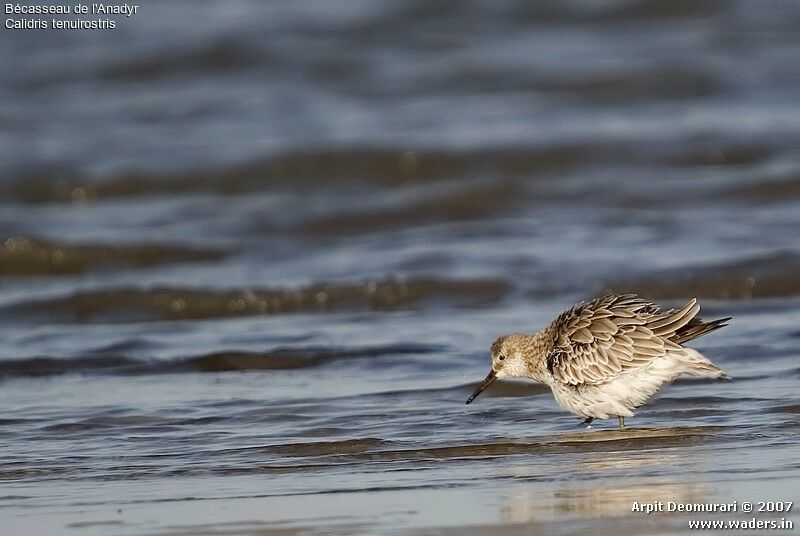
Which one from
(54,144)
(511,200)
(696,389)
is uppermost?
(54,144)

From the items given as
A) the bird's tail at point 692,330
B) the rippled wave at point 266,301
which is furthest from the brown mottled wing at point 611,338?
the rippled wave at point 266,301

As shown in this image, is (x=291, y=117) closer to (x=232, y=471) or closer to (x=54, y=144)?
(x=54, y=144)

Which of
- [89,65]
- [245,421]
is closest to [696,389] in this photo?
[245,421]

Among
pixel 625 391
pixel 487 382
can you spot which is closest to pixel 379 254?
pixel 487 382

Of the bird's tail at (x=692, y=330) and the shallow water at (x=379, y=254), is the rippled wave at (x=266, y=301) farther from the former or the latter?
the bird's tail at (x=692, y=330)

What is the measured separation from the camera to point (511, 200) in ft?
40.0

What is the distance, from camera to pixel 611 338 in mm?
6266

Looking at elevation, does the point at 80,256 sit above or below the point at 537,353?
above

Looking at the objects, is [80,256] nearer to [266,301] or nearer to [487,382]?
[266,301]

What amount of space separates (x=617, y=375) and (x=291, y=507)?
2.03m

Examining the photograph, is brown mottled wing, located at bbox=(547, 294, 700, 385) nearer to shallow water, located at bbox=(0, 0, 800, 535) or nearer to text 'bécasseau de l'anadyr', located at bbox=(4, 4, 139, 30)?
shallow water, located at bbox=(0, 0, 800, 535)

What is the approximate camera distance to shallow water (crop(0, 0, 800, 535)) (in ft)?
16.8

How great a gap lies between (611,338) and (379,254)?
15.0 ft

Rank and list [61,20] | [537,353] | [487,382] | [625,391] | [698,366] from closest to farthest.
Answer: [698,366] → [625,391] → [537,353] → [487,382] → [61,20]
